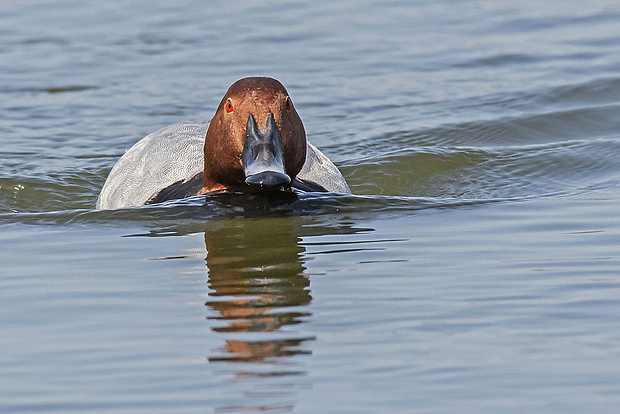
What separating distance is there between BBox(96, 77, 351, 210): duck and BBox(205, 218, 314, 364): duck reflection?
311 millimetres

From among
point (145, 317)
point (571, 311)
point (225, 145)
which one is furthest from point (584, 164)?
point (145, 317)

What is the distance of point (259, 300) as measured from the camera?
200 inches

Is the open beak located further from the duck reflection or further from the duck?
the duck reflection

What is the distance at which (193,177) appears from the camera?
25.7 feet

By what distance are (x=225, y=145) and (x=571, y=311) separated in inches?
107

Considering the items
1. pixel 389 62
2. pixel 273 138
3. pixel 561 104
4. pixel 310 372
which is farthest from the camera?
pixel 389 62

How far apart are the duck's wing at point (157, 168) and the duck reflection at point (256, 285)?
1.19m

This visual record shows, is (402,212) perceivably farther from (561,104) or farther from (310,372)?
(561,104)

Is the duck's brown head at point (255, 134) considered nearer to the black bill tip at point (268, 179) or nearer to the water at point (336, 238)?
the black bill tip at point (268, 179)

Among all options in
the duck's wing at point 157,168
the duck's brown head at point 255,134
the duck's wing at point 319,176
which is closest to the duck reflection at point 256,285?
the duck's brown head at point 255,134

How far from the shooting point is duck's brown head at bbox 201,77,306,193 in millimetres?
6516

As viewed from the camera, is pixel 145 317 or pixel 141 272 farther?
pixel 141 272

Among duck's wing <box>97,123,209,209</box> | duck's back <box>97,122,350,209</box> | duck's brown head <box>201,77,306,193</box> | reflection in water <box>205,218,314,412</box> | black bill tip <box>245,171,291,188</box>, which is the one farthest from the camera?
duck's wing <box>97,123,209,209</box>

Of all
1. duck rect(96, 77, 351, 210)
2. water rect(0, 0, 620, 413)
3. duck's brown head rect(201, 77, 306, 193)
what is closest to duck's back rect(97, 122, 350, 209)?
duck rect(96, 77, 351, 210)
